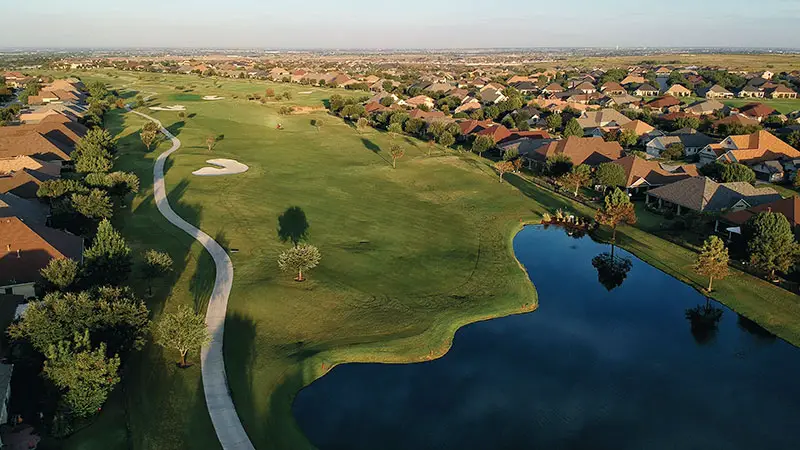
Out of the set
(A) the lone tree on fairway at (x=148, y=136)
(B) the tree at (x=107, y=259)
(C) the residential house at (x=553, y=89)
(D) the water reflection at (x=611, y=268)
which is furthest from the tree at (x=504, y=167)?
(C) the residential house at (x=553, y=89)

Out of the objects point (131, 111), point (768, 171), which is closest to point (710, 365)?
point (768, 171)

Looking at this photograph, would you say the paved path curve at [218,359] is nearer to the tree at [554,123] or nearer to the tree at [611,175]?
the tree at [611,175]

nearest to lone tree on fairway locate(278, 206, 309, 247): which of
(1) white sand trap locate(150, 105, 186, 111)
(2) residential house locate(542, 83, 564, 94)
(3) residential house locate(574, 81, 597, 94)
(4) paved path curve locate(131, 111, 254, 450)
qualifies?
(4) paved path curve locate(131, 111, 254, 450)

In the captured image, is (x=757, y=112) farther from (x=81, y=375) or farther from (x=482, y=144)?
(x=81, y=375)

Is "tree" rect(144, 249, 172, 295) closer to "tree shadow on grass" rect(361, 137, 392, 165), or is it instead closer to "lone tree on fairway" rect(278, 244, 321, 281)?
"lone tree on fairway" rect(278, 244, 321, 281)

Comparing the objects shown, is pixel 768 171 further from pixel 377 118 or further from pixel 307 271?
pixel 377 118

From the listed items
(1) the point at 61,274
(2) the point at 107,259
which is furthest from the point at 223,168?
(1) the point at 61,274
